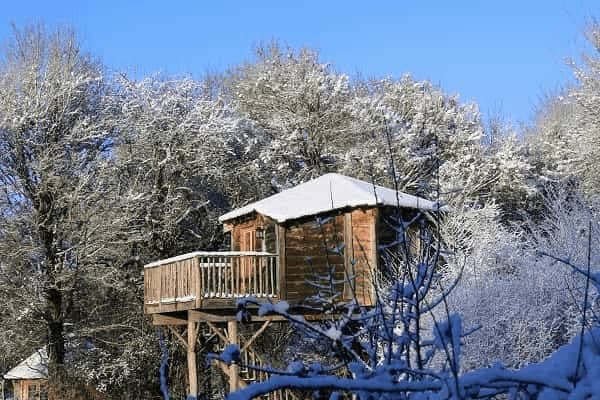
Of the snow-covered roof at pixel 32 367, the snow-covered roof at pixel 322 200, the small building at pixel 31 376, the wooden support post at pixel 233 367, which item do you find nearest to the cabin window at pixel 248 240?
the snow-covered roof at pixel 322 200

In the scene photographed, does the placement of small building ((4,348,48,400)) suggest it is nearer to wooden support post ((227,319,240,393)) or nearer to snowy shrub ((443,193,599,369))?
wooden support post ((227,319,240,393))

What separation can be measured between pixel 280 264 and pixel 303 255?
0.81 metres

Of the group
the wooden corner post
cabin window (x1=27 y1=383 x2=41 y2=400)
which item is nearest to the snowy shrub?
the wooden corner post

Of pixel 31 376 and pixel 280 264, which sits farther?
pixel 31 376

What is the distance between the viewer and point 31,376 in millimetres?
22078

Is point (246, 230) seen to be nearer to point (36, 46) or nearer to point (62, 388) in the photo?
point (62, 388)

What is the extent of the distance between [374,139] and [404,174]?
1.91 metres

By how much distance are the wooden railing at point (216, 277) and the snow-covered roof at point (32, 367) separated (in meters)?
5.58

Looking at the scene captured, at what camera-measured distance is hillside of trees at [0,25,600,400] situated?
21609 millimetres

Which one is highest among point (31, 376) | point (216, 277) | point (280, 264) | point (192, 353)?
point (280, 264)

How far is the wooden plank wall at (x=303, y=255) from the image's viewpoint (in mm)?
17625

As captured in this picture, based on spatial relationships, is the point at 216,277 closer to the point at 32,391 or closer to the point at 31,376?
the point at 31,376

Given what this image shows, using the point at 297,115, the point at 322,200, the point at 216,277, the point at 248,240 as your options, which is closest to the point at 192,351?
the point at 216,277

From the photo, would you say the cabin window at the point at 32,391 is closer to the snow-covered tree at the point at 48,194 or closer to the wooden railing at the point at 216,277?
the snow-covered tree at the point at 48,194
